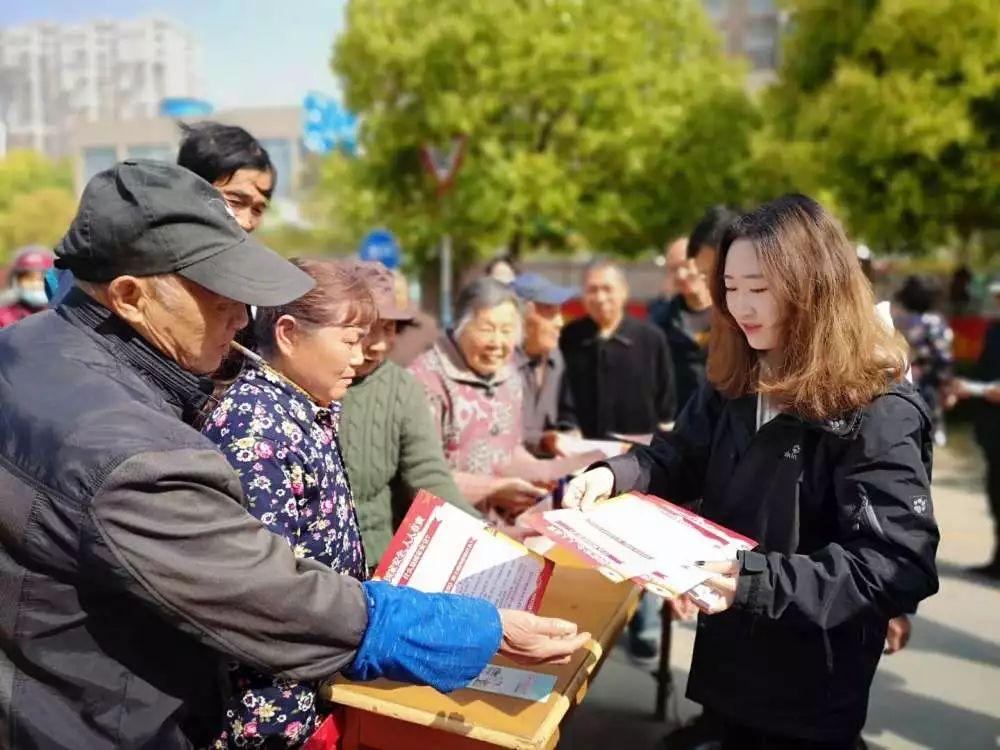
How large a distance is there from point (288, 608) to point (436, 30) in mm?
16192

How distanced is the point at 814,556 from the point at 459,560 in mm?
738

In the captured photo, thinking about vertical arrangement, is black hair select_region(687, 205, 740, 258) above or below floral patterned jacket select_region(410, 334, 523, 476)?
above

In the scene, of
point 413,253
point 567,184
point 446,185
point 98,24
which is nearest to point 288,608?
point 446,185

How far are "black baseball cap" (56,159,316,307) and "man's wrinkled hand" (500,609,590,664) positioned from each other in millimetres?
730

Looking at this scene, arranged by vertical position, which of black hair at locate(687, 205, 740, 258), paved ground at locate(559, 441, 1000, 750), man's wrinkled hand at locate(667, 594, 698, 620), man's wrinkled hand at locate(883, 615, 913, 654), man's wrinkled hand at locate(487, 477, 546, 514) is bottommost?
paved ground at locate(559, 441, 1000, 750)

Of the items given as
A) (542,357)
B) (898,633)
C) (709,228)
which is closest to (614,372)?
(542,357)

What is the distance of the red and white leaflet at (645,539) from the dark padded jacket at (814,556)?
0.33 feet

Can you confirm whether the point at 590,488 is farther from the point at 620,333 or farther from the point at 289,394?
the point at 620,333

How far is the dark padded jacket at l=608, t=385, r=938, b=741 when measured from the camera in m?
1.58

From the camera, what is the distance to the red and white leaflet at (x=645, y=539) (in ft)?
4.83

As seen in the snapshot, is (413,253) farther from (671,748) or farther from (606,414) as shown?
(671,748)

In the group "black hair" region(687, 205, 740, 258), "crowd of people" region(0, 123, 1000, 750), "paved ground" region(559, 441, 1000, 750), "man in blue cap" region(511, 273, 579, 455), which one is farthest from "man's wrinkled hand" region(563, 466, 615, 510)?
"man in blue cap" region(511, 273, 579, 455)

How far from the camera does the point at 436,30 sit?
15844mm

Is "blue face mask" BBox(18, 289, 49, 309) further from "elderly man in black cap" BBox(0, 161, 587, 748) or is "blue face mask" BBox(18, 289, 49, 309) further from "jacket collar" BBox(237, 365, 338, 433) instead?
Result: "elderly man in black cap" BBox(0, 161, 587, 748)
